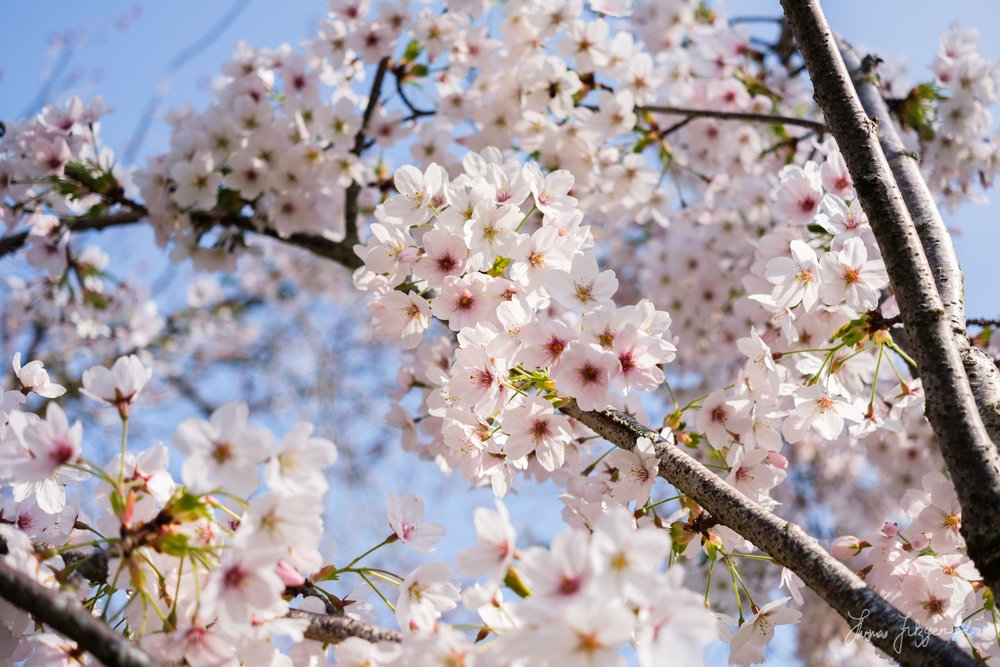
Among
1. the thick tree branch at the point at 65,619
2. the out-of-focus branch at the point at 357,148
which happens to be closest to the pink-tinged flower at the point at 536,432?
the thick tree branch at the point at 65,619

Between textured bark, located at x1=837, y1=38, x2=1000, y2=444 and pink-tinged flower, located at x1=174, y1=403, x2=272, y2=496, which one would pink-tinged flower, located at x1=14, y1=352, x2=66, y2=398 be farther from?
textured bark, located at x1=837, y1=38, x2=1000, y2=444

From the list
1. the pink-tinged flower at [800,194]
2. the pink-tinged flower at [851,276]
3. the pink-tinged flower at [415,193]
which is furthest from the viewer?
the pink-tinged flower at [800,194]

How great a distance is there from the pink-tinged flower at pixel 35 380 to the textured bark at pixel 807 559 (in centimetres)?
121

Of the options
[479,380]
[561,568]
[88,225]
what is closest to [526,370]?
[479,380]

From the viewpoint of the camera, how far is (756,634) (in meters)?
1.50

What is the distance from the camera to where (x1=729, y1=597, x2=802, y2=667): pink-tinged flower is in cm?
147

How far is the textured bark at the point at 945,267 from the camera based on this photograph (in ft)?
4.42

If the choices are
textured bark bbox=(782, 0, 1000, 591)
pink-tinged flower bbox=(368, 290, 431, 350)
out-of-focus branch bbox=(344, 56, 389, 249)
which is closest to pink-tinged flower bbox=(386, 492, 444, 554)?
pink-tinged flower bbox=(368, 290, 431, 350)

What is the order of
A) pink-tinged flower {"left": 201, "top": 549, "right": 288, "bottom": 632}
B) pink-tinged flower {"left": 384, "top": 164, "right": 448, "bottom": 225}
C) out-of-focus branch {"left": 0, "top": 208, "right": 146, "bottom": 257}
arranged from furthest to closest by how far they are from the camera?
out-of-focus branch {"left": 0, "top": 208, "right": 146, "bottom": 257} → pink-tinged flower {"left": 384, "top": 164, "right": 448, "bottom": 225} → pink-tinged flower {"left": 201, "top": 549, "right": 288, "bottom": 632}

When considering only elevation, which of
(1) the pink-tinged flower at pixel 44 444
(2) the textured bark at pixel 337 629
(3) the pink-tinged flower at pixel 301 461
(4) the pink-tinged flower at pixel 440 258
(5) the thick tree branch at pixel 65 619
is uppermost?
(4) the pink-tinged flower at pixel 440 258

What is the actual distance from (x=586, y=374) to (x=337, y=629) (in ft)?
2.05

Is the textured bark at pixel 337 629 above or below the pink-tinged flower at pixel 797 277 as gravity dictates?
below

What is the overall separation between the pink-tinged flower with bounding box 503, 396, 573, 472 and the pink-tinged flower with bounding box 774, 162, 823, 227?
0.90m

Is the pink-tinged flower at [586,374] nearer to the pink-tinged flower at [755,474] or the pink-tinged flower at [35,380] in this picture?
the pink-tinged flower at [755,474]
